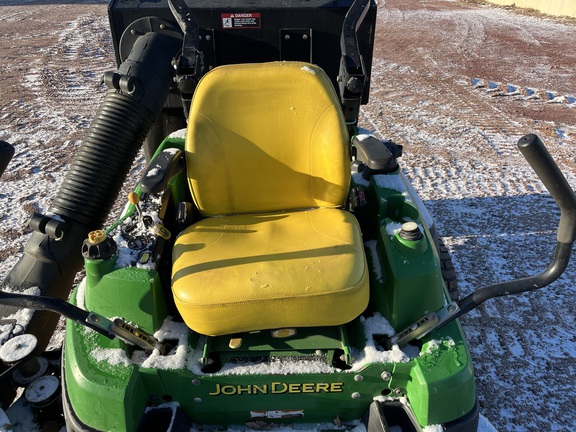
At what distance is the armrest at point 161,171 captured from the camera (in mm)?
1952

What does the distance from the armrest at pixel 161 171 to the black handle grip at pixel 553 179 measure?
1336 millimetres

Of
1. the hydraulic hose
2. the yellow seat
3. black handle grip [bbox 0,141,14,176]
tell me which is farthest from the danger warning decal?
black handle grip [bbox 0,141,14,176]

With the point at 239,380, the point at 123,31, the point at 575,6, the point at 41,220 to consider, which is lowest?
the point at 575,6

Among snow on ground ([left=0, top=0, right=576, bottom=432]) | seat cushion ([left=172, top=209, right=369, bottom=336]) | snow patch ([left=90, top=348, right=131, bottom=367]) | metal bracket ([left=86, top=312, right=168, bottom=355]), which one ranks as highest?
seat cushion ([left=172, top=209, right=369, bottom=336])

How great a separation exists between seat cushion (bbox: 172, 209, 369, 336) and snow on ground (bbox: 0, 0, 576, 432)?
3.72 ft

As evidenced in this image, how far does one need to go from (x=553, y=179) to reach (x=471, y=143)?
146 inches

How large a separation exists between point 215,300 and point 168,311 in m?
0.40

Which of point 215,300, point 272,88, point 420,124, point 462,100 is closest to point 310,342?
point 215,300

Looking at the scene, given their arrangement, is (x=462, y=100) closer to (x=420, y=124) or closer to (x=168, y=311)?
(x=420, y=124)

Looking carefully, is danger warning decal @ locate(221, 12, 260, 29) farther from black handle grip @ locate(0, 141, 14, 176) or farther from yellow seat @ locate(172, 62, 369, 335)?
black handle grip @ locate(0, 141, 14, 176)

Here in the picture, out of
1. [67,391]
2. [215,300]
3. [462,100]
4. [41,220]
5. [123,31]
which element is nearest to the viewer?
[215,300]

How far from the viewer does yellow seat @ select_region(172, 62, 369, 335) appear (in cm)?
189

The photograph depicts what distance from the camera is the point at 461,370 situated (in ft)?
5.66

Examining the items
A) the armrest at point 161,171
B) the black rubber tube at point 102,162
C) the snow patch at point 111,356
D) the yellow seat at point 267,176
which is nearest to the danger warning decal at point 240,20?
the black rubber tube at point 102,162
